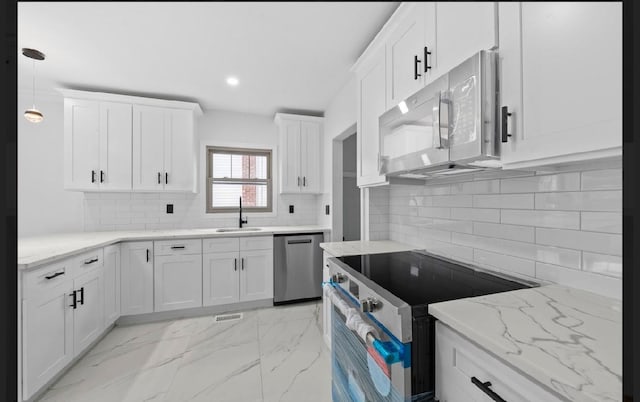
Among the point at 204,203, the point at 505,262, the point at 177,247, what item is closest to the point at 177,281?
the point at 177,247

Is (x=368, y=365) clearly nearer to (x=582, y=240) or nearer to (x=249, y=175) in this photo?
(x=582, y=240)

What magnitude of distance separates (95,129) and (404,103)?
9.88ft

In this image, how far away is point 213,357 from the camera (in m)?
1.91

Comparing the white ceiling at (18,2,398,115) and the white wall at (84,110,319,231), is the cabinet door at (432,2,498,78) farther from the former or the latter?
the white wall at (84,110,319,231)

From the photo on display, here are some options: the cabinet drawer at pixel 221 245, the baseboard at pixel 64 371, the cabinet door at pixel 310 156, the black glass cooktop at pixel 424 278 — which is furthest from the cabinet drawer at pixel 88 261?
the cabinet door at pixel 310 156

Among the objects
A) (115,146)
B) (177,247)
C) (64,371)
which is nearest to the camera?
(64,371)

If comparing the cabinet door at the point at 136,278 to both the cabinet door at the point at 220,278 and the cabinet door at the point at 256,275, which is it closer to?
the cabinet door at the point at 220,278

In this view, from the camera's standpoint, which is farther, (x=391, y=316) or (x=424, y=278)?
(x=424, y=278)

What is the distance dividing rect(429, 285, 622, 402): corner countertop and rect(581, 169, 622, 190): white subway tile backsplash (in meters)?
0.37

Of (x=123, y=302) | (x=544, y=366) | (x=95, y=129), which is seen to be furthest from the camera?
(x=95, y=129)

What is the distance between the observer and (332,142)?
9.64ft

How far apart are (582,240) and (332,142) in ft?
7.64

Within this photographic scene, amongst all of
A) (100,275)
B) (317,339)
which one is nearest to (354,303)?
(317,339)

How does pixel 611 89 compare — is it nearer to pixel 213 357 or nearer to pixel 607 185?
pixel 607 185
